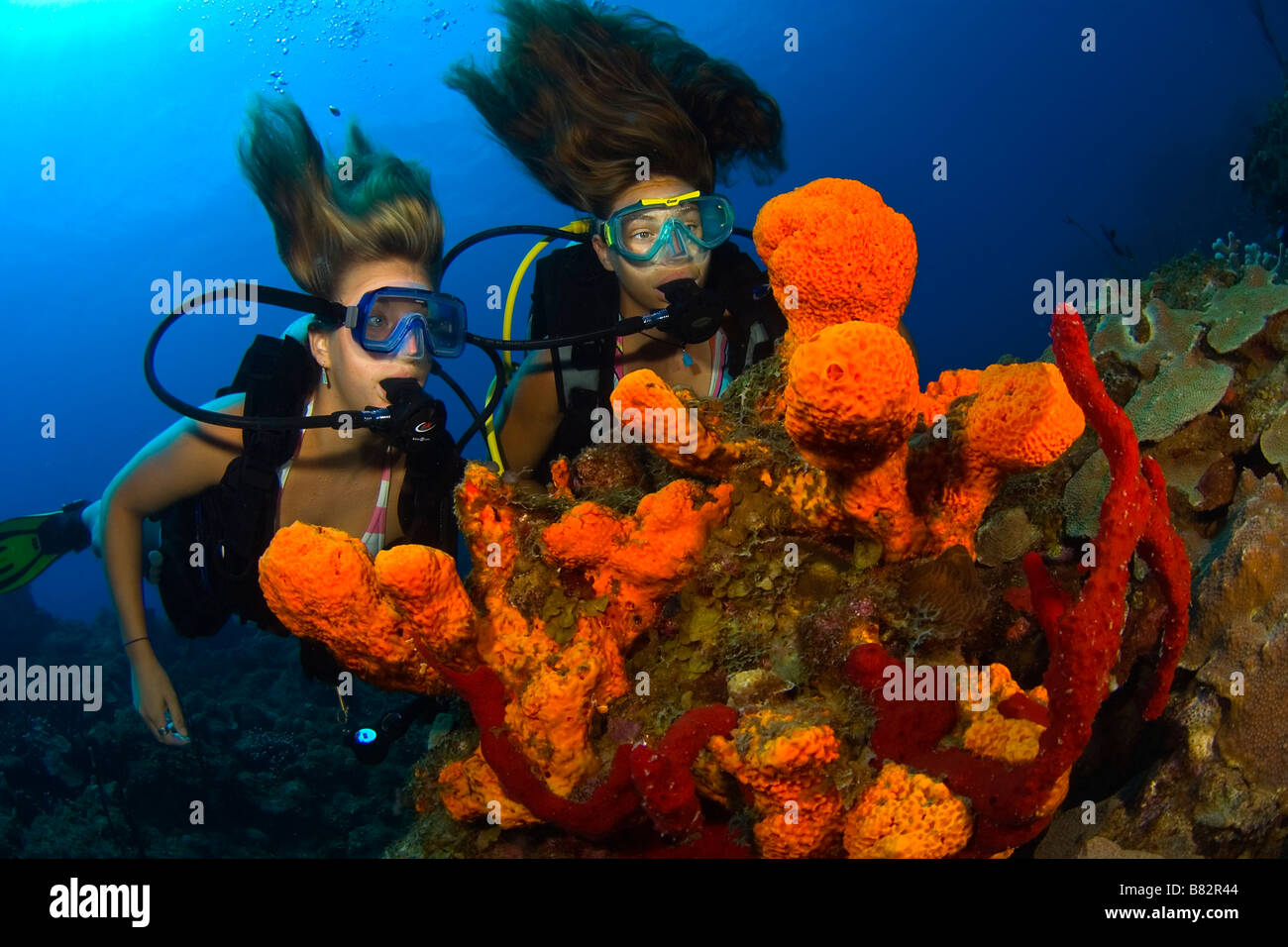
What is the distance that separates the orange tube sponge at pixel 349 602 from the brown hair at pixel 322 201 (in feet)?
7.40

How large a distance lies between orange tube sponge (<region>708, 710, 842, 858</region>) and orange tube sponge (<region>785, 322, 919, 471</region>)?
0.61 m

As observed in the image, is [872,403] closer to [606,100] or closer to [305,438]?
[606,100]

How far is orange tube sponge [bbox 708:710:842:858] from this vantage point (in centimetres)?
132

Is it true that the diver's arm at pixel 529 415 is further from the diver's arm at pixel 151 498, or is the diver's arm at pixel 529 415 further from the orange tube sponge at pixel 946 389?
the orange tube sponge at pixel 946 389

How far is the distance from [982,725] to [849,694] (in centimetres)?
31

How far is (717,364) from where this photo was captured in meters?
4.24

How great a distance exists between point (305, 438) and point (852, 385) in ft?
11.6

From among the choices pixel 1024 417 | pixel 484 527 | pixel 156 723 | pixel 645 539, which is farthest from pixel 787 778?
pixel 156 723

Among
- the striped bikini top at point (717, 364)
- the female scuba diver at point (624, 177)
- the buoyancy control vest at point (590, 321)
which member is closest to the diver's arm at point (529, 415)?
the female scuba diver at point (624, 177)

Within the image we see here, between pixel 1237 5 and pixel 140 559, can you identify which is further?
pixel 1237 5

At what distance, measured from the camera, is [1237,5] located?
1965 inches

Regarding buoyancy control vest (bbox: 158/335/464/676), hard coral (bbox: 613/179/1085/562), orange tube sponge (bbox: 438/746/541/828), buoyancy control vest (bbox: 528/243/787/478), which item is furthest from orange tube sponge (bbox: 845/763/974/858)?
buoyancy control vest (bbox: 158/335/464/676)
